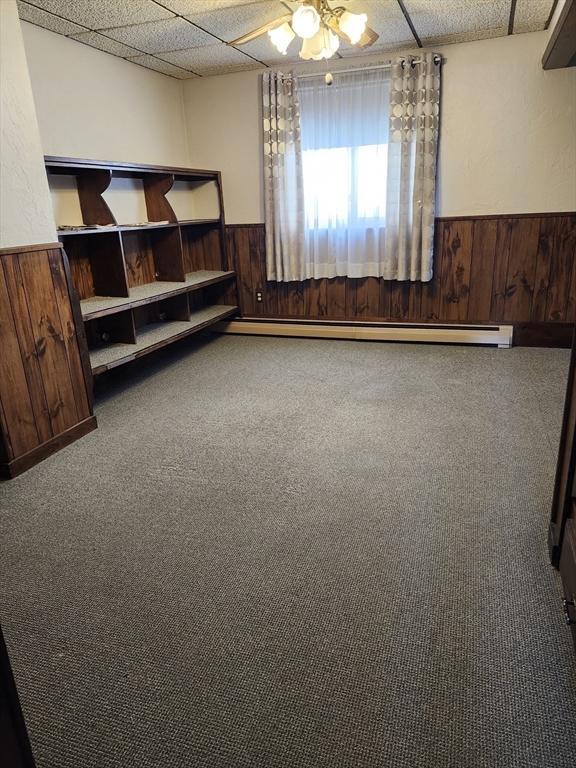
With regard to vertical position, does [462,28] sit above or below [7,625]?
above

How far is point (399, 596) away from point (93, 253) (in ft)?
9.95

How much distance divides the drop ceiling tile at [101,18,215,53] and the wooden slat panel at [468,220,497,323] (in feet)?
8.37

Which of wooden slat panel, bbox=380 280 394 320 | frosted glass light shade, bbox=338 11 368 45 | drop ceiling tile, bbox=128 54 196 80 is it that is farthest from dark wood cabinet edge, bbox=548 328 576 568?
drop ceiling tile, bbox=128 54 196 80

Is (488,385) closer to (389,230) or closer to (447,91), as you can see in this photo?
(389,230)

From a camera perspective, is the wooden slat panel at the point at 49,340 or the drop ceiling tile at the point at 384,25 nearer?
the wooden slat panel at the point at 49,340

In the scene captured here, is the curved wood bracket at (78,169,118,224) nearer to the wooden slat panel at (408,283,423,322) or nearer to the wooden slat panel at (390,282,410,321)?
the wooden slat panel at (390,282,410,321)

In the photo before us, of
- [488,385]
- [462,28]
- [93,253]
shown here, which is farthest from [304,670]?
[462,28]

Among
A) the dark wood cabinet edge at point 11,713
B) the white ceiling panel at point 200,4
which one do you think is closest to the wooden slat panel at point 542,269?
the white ceiling panel at point 200,4

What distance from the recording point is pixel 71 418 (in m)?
2.92

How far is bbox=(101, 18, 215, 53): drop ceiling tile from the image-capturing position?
10.9 ft

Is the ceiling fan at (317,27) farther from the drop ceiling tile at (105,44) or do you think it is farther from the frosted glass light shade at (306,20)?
the drop ceiling tile at (105,44)

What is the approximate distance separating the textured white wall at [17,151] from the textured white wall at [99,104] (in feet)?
2.97

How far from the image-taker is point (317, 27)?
257cm

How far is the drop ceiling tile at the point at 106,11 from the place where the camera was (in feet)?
9.53
